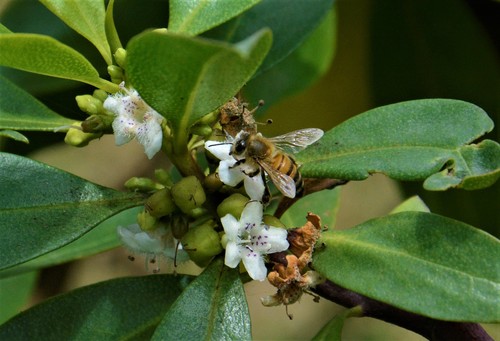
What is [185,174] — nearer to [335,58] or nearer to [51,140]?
[51,140]

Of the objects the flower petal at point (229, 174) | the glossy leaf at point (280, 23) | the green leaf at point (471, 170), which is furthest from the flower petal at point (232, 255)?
the glossy leaf at point (280, 23)

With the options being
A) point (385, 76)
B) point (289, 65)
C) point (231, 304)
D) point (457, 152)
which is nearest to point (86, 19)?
point (231, 304)

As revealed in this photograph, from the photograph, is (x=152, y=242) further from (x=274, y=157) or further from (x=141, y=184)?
(x=274, y=157)

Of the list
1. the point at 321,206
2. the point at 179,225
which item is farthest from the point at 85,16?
the point at 321,206

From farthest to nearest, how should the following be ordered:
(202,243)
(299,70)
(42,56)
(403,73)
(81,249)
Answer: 1. (403,73)
2. (299,70)
3. (81,249)
4. (202,243)
5. (42,56)

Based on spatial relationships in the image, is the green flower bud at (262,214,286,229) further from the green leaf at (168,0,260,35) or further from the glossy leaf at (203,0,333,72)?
the glossy leaf at (203,0,333,72)

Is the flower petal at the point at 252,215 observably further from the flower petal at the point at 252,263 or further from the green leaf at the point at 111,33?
the green leaf at the point at 111,33
